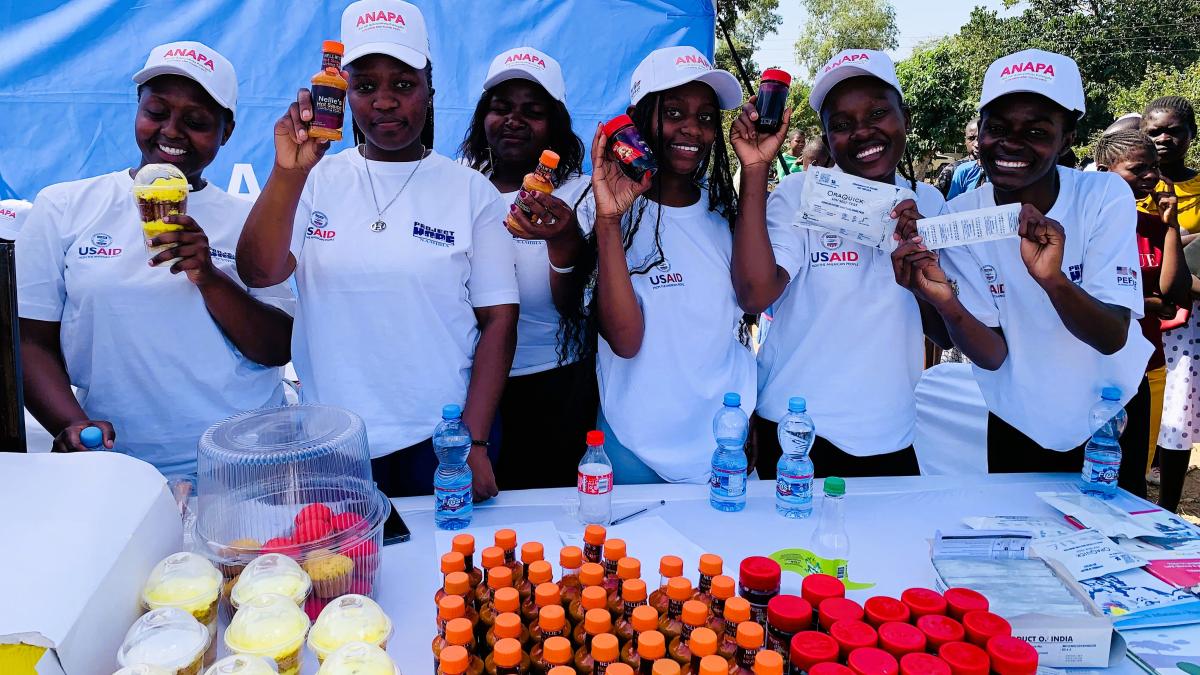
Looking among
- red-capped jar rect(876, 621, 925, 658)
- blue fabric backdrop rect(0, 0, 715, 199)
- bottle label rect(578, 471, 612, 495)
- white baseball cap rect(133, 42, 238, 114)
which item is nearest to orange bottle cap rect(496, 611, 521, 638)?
red-capped jar rect(876, 621, 925, 658)

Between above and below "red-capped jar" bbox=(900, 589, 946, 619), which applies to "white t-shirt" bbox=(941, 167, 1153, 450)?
above

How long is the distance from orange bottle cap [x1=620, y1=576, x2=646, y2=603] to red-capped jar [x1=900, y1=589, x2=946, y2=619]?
1.59ft

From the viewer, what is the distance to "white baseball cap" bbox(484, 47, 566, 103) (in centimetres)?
277

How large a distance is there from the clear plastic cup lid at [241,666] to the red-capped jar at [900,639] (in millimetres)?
982

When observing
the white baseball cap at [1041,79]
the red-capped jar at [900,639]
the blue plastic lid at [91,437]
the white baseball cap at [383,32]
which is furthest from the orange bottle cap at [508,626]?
the white baseball cap at [1041,79]

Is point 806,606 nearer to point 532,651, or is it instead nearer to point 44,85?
point 532,651

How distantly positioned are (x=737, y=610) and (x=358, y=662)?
2.03ft

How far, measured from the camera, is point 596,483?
1.99 meters

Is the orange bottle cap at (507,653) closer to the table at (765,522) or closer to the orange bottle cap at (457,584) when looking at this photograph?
the orange bottle cap at (457,584)

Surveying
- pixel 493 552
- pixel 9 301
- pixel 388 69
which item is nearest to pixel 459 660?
pixel 493 552

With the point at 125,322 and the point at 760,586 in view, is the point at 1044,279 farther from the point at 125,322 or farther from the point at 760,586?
the point at 125,322

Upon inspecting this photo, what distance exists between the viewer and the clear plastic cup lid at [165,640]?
1179 millimetres

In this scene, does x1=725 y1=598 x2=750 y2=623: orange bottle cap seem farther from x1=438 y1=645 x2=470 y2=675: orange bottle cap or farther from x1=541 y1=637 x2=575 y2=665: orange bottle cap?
x1=438 y1=645 x2=470 y2=675: orange bottle cap

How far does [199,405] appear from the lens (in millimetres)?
2340
